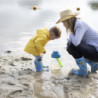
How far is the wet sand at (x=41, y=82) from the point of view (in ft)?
9.73

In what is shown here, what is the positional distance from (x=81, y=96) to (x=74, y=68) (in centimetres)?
112

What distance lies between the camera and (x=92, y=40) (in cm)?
359

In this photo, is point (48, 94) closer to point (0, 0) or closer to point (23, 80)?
point (23, 80)

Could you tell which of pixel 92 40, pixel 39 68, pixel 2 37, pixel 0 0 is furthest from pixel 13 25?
pixel 0 0

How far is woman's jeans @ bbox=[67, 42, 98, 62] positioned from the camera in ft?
11.6

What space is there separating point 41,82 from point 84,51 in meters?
0.85

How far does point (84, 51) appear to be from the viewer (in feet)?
11.7

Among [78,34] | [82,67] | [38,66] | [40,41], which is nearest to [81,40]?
[78,34]

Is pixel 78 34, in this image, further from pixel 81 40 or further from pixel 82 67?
pixel 82 67

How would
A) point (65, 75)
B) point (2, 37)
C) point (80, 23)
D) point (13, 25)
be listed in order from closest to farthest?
point (80, 23) → point (65, 75) → point (2, 37) → point (13, 25)

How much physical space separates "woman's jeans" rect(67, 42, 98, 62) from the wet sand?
321 millimetres

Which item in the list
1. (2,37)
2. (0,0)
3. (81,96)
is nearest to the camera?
(81,96)

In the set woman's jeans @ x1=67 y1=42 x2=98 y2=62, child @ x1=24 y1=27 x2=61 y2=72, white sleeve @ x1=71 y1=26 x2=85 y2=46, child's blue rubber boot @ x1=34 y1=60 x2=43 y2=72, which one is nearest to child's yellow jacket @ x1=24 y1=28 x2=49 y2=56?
child @ x1=24 y1=27 x2=61 y2=72

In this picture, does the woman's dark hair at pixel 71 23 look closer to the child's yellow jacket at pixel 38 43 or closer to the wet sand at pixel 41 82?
the child's yellow jacket at pixel 38 43
